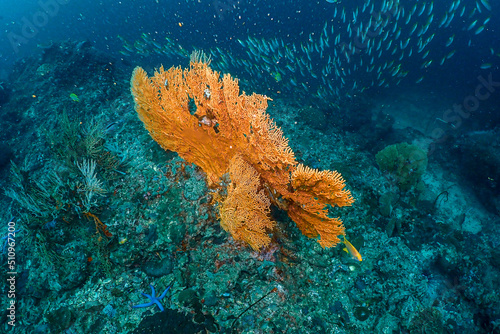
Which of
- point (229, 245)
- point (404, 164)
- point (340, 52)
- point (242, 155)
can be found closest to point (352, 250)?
point (229, 245)

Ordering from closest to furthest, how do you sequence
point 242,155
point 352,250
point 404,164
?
1. point 242,155
2. point 352,250
3. point 404,164

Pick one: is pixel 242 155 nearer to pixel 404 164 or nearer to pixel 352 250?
pixel 352 250

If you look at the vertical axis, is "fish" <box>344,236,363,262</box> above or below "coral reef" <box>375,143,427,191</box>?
above

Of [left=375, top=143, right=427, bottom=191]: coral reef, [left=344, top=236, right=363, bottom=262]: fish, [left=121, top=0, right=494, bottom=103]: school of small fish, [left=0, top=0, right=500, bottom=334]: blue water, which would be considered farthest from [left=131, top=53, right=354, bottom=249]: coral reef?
[left=121, top=0, right=494, bottom=103]: school of small fish

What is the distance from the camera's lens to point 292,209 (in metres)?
3.62

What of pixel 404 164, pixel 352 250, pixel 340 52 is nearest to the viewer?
pixel 352 250

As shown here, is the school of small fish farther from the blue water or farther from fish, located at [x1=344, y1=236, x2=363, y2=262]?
fish, located at [x1=344, y1=236, x2=363, y2=262]

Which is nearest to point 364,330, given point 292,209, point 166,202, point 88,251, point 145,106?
point 292,209

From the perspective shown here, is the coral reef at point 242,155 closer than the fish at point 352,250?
Yes

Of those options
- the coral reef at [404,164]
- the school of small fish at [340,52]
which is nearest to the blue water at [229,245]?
the coral reef at [404,164]

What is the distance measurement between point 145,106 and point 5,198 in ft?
14.0

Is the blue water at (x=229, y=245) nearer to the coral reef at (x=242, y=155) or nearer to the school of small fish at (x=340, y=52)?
the coral reef at (x=242, y=155)

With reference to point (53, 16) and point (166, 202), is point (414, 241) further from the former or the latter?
point (53, 16)

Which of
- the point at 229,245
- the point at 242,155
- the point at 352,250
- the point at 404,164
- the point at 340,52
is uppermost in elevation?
the point at 340,52
